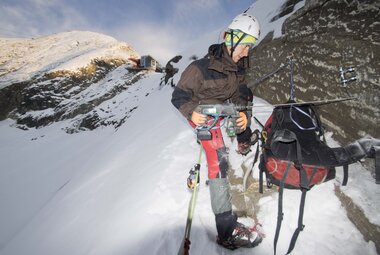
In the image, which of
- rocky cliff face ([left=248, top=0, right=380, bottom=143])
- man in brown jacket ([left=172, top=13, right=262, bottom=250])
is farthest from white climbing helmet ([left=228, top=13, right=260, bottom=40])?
rocky cliff face ([left=248, top=0, right=380, bottom=143])

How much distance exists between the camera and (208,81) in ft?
12.2

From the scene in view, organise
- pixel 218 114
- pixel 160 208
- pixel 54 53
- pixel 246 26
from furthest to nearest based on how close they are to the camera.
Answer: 1. pixel 54 53
2. pixel 160 208
3. pixel 246 26
4. pixel 218 114

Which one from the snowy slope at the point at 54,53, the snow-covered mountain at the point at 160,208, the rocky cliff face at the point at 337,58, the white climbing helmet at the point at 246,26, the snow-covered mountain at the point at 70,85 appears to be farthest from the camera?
the snowy slope at the point at 54,53

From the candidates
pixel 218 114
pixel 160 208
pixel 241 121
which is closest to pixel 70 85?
pixel 160 208

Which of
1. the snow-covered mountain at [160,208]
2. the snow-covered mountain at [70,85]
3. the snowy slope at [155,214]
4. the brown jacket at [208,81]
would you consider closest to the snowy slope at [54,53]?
the snow-covered mountain at [70,85]

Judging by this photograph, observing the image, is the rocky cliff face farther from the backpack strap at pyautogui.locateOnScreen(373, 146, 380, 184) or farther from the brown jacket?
the brown jacket

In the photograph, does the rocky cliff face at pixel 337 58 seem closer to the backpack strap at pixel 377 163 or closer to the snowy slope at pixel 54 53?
the backpack strap at pixel 377 163

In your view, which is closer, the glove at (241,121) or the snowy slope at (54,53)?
the glove at (241,121)

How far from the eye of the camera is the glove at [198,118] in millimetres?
3537

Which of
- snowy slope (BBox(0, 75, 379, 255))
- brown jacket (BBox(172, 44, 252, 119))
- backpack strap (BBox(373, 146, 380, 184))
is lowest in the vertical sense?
snowy slope (BBox(0, 75, 379, 255))

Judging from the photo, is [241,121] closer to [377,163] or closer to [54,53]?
[377,163]

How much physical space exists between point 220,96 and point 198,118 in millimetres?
633

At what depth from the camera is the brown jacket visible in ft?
12.0

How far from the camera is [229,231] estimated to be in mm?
3527
